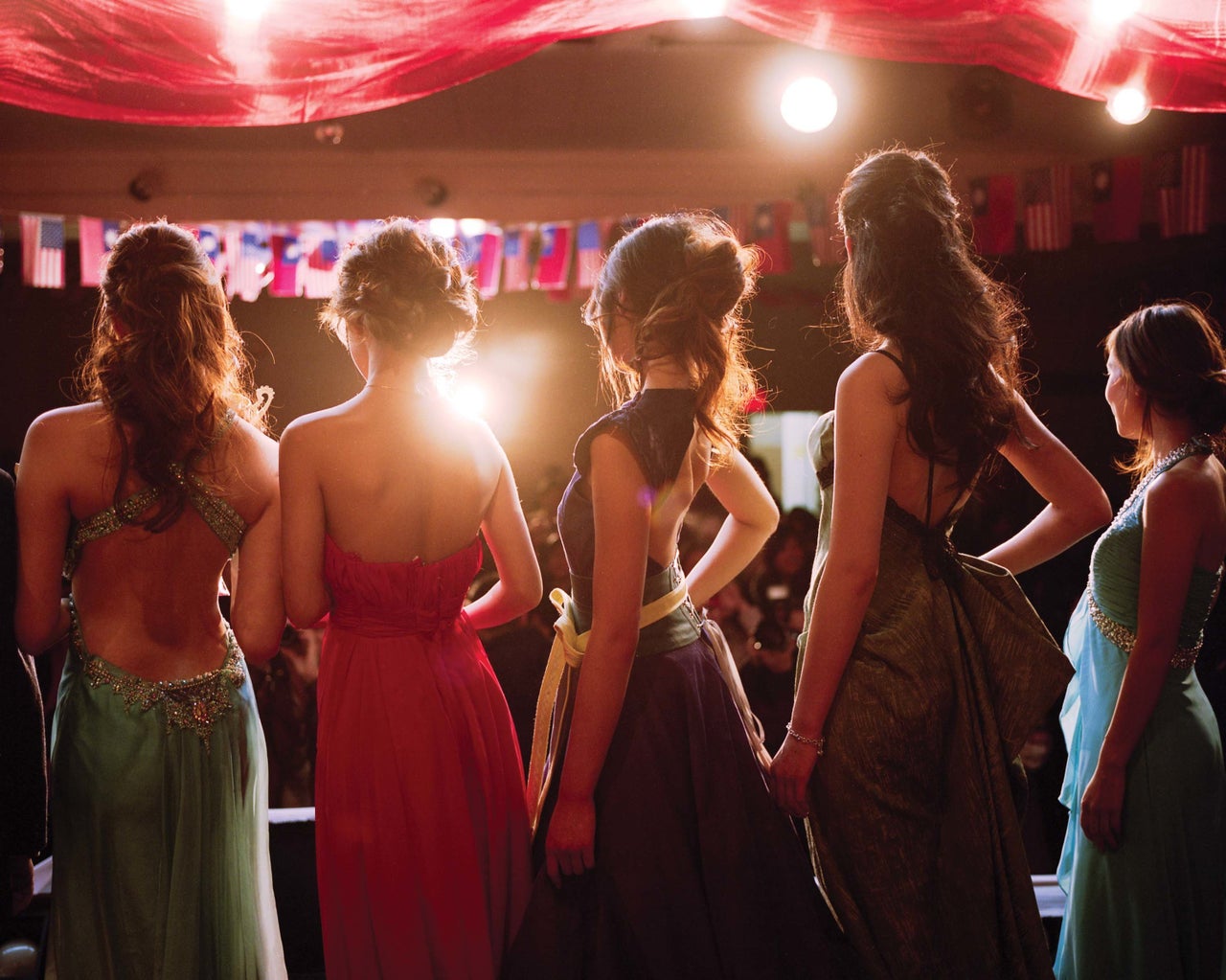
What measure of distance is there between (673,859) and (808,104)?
366 cm

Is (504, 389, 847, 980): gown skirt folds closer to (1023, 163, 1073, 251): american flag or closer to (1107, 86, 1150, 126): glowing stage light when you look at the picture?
(1107, 86, 1150, 126): glowing stage light

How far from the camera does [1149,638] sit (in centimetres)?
184

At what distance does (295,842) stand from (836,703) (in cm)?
208

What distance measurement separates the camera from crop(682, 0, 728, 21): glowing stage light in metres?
1.93

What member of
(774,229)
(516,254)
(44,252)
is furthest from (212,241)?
(774,229)

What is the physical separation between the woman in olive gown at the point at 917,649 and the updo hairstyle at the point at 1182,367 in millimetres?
537

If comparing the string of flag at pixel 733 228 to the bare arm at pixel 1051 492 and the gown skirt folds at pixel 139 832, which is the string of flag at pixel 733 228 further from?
the gown skirt folds at pixel 139 832

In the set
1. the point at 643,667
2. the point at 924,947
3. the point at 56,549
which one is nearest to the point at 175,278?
the point at 56,549

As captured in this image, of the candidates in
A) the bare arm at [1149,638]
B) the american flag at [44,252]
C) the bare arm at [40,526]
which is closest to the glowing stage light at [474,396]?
the american flag at [44,252]

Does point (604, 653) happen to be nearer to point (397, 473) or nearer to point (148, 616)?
point (397, 473)

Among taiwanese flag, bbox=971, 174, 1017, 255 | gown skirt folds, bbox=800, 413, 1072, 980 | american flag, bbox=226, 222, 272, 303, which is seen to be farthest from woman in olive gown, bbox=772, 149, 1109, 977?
american flag, bbox=226, 222, 272, 303

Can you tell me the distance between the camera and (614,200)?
4754mm

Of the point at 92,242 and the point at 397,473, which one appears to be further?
the point at 92,242

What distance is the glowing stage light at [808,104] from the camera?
4.34 meters
